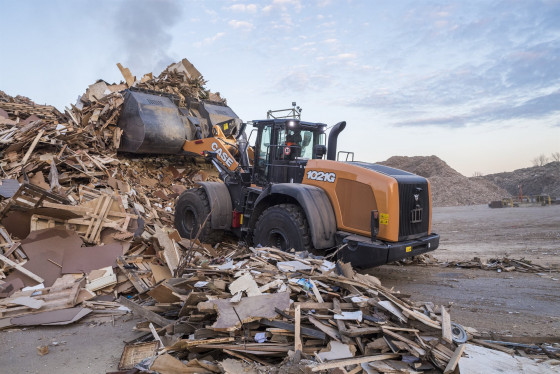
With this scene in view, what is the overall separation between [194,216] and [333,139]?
3490mm

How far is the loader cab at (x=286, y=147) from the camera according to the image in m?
7.76

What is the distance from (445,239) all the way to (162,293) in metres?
12.3

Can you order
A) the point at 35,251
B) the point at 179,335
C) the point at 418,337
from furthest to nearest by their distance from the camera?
the point at 35,251, the point at 179,335, the point at 418,337

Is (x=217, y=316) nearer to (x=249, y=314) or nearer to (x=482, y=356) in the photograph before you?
(x=249, y=314)

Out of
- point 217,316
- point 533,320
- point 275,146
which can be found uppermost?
point 275,146

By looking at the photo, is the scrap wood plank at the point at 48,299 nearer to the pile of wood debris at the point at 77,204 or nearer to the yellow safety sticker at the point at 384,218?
the pile of wood debris at the point at 77,204

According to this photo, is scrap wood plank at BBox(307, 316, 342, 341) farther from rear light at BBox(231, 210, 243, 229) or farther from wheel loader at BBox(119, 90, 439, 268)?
rear light at BBox(231, 210, 243, 229)

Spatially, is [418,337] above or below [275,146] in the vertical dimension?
below

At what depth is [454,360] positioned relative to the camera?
3711mm

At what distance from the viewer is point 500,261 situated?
351 inches

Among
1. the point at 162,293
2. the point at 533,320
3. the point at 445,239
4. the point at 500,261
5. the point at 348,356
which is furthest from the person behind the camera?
the point at 445,239

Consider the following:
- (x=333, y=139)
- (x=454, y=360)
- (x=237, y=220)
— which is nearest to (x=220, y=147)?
(x=237, y=220)

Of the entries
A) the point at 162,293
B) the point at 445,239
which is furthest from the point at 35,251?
the point at 445,239

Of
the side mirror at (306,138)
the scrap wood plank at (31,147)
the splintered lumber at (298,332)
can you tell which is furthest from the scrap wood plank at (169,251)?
the scrap wood plank at (31,147)
